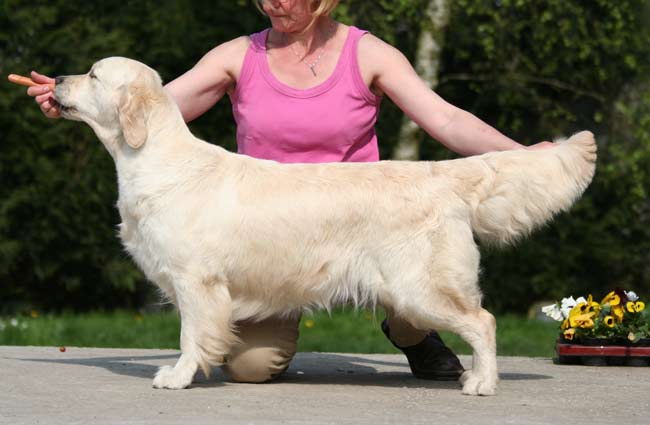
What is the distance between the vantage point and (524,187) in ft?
15.3

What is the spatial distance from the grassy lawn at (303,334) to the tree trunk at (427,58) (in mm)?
2049

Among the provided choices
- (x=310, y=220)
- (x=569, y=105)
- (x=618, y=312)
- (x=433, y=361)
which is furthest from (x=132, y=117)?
(x=569, y=105)

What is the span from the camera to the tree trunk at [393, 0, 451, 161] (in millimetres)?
10953

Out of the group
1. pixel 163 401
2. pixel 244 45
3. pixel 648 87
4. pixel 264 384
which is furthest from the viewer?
pixel 648 87

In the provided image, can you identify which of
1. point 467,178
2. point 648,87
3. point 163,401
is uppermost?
point 648,87

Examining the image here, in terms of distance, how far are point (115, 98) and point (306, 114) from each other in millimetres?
921

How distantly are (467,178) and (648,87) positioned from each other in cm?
741

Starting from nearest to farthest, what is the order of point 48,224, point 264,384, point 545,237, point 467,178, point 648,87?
point 467,178, point 264,384, point 48,224, point 648,87, point 545,237

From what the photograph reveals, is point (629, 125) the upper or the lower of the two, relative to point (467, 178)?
upper

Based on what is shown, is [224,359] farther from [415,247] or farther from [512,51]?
[512,51]

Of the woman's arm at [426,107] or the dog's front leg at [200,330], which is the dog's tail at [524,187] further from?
the dog's front leg at [200,330]

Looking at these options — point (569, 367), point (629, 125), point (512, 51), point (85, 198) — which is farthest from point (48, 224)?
point (569, 367)

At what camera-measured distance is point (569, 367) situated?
222 inches

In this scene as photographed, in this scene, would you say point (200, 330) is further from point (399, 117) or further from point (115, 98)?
point (399, 117)
